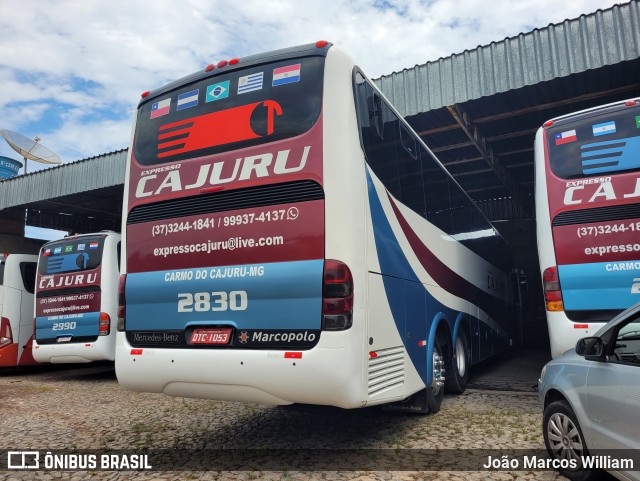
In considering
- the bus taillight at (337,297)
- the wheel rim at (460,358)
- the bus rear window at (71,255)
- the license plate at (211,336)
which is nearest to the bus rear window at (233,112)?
the bus taillight at (337,297)

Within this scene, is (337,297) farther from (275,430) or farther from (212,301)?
(275,430)

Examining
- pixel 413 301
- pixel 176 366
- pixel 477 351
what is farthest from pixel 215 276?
pixel 477 351

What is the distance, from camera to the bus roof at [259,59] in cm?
450

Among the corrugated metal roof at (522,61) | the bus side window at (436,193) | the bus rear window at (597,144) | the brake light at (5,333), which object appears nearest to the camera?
the bus rear window at (597,144)

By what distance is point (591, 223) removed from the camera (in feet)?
19.0

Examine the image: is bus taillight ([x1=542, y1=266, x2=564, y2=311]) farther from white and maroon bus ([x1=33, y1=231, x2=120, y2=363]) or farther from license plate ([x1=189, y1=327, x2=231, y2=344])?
white and maroon bus ([x1=33, y1=231, x2=120, y2=363])

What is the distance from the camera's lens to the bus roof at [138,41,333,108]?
4504mm

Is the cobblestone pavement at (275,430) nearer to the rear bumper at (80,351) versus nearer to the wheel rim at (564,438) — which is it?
the wheel rim at (564,438)

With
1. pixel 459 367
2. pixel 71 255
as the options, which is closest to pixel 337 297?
pixel 459 367

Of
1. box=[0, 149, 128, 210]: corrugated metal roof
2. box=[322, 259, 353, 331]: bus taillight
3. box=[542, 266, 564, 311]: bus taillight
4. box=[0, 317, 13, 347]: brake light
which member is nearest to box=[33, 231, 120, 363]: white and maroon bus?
box=[0, 317, 13, 347]: brake light

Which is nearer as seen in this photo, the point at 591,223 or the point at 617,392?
the point at 617,392

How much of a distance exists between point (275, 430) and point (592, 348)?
352cm

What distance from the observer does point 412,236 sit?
18.6ft

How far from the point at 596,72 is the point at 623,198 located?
484 centimetres
